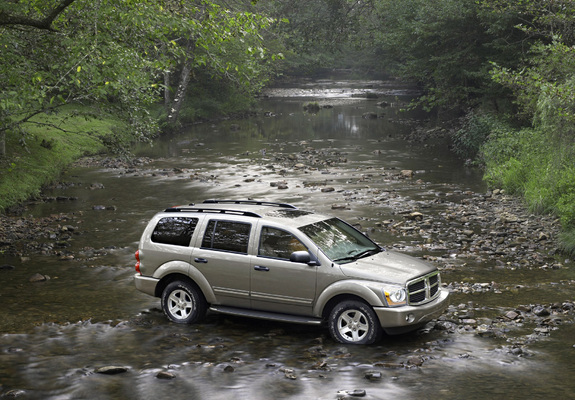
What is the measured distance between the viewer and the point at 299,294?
10.2m

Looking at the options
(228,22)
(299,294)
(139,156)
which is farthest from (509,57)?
(299,294)

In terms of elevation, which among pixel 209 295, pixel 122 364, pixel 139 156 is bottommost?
pixel 122 364

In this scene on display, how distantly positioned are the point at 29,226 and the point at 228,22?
31.9ft

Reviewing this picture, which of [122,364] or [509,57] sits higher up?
[509,57]

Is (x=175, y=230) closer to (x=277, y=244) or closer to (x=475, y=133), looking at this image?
(x=277, y=244)

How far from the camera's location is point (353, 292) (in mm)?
9664

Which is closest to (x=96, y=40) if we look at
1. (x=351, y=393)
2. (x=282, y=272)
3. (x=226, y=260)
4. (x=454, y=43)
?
(x=226, y=260)

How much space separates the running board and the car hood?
3.11 feet

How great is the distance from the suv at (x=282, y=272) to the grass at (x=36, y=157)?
830cm

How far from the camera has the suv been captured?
9672mm

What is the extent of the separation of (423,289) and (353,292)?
1.10 meters

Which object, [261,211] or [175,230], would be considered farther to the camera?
[175,230]

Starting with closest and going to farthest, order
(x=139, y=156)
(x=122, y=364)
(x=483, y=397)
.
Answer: (x=483, y=397) < (x=122, y=364) < (x=139, y=156)

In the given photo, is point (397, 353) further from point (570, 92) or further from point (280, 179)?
point (280, 179)
